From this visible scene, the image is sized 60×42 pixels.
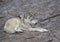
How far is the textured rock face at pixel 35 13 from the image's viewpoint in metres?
4.54

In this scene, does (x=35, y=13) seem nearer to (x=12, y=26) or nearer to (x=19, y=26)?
(x=19, y=26)

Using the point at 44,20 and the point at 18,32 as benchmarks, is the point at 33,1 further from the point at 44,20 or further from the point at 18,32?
the point at 18,32

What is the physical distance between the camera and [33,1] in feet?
23.4

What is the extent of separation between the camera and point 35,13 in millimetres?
5984

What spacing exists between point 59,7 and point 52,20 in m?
0.98

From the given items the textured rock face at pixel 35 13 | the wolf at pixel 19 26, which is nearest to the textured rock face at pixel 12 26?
the wolf at pixel 19 26

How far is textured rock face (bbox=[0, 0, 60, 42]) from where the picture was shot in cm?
454

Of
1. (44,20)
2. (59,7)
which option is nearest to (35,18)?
(44,20)

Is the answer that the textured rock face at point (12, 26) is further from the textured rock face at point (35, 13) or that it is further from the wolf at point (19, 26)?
the textured rock face at point (35, 13)

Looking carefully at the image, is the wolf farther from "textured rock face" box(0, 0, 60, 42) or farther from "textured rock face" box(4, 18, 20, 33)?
"textured rock face" box(0, 0, 60, 42)

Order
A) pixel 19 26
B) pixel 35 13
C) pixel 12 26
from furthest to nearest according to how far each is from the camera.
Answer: pixel 35 13, pixel 19 26, pixel 12 26

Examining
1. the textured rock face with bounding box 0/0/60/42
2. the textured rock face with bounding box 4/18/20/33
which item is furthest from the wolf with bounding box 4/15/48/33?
the textured rock face with bounding box 0/0/60/42

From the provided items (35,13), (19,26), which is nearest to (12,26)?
(19,26)

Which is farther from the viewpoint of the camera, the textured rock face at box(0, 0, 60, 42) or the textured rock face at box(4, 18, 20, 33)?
the textured rock face at box(4, 18, 20, 33)
